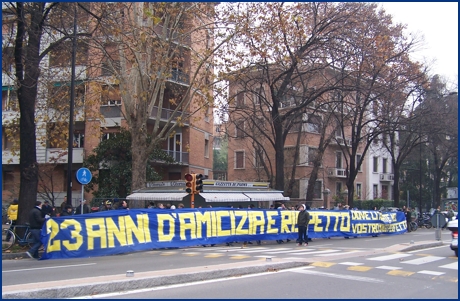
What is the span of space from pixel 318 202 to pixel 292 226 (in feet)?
86.3

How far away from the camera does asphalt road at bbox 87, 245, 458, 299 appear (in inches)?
337

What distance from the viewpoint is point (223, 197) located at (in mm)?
26219

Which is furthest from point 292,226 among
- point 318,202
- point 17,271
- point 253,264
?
point 318,202

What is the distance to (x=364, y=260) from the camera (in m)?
13.7

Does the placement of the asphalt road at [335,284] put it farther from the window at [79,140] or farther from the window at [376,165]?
the window at [376,165]

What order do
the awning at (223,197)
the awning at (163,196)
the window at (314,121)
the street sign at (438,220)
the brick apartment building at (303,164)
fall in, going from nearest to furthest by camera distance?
the street sign at (438,220), the awning at (163,196), the awning at (223,197), the window at (314,121), the brick apartment building at (303,164)

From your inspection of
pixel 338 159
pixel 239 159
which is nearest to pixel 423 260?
pixel 239 159

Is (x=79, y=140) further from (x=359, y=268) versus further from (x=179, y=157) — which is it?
(x=359, y=268)

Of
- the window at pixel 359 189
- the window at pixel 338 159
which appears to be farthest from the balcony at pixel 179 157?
the window at pixel 359 189

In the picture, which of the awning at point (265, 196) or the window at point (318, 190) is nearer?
the awning at point (265, 196)

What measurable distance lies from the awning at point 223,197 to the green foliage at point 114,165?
7.83m

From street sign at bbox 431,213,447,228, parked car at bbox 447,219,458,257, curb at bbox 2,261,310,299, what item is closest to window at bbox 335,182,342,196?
street sign at bbox 431,213,447,228

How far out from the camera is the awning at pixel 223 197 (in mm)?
25605

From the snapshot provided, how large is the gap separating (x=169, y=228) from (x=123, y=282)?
898 centimetres
